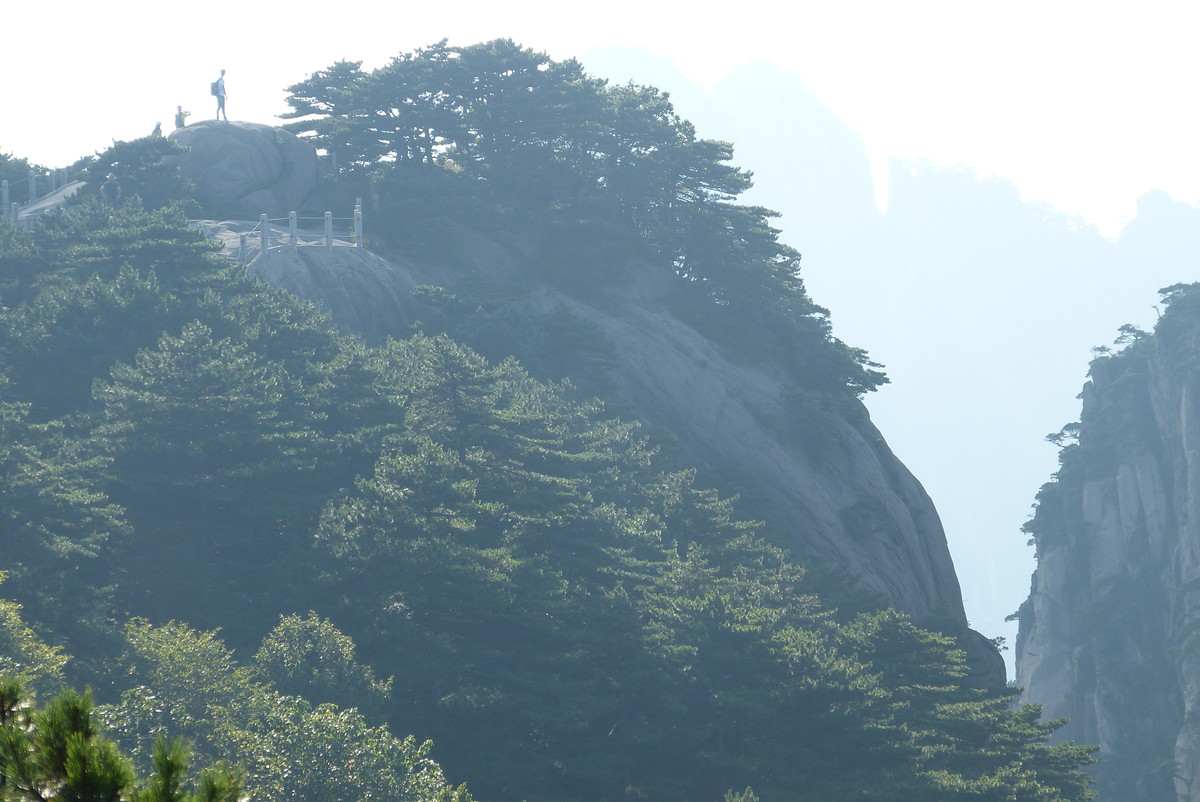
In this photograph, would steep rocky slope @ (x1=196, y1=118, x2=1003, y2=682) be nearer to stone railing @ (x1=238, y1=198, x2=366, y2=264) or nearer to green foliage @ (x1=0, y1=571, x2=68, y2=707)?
stone railing @ (x1=238, y1=198, x2=366, y2=264)

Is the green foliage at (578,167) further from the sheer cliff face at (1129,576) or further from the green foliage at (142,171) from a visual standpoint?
the sheer cliff face at (1129,576)

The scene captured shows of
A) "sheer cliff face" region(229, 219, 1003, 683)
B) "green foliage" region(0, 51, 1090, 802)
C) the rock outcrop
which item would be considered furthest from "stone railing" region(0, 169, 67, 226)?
"sheer cliff face" region(229, 219, 1003, 683)

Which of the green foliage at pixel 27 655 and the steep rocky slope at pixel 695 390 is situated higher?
the steep rocky slope at pixel 695 390

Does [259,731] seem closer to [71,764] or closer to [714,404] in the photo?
[71,764]

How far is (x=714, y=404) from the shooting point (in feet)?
141

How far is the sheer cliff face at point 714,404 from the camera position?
1554 inches

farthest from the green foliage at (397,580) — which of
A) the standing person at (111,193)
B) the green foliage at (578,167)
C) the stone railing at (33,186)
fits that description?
the green foliage at (578,167)

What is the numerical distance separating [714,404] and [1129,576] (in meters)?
30.2

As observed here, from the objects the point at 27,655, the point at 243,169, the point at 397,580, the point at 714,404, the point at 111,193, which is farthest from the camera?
the point at 243,169

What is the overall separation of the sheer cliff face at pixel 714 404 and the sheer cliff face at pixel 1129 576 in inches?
539

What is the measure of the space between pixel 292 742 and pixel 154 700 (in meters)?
2.71

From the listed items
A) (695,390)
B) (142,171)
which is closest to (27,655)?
(142,171)

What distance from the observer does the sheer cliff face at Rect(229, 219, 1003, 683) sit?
39.5m

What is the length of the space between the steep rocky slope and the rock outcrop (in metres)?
3.71
